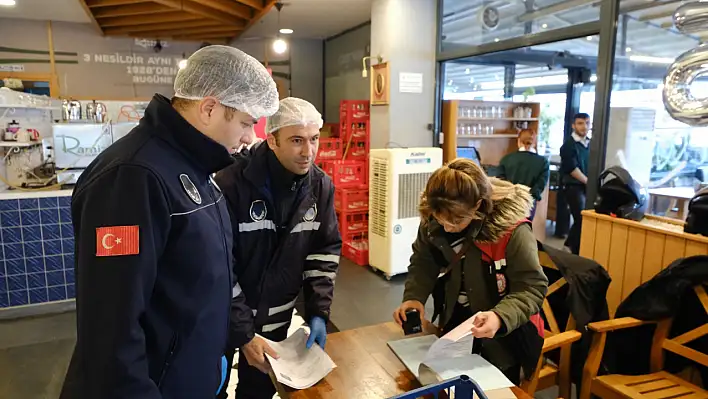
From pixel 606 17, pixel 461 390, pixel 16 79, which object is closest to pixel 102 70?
pixel 16 79

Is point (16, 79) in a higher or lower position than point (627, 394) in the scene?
higher

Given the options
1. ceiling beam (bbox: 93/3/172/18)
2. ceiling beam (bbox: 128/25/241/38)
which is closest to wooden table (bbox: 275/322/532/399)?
ceiling beam (bbox: 93/3/172/18)

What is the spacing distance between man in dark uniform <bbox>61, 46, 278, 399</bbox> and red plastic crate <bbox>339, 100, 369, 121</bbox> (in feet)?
14.1

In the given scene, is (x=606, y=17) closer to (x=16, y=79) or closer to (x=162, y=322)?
(x=162, y=322)

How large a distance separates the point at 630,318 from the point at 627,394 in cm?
35

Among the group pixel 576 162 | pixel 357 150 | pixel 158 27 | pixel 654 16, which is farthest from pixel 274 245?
pixel 158 27

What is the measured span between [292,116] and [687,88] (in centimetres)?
197

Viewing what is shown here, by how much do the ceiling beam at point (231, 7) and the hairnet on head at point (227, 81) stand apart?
4375 mm

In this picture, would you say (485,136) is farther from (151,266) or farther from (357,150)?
(151,266)

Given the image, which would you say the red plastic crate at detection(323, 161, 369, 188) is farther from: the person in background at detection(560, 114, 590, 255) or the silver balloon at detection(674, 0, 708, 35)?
the silver balloon at detection(674, 0, 708, 35)

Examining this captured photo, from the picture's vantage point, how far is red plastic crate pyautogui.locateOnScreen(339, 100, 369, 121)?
18.2 ft

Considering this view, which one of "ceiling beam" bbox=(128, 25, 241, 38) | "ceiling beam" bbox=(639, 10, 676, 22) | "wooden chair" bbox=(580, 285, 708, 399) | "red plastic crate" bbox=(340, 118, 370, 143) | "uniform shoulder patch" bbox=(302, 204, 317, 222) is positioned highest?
"ceiling beam" bbox=(128, 25, 241, 38)

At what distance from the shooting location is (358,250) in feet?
16.5

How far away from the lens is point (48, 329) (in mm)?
3484
